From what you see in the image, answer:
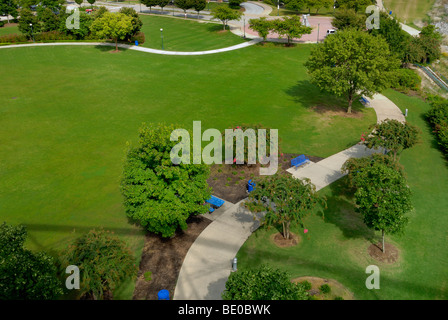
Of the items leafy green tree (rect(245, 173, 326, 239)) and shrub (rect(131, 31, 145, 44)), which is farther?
shrub (rect(131, 31, 145, 44))

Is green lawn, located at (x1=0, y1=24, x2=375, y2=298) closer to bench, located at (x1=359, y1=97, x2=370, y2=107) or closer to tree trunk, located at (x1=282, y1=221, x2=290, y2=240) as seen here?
bench, located at (x1=359, y1=97, x2=370, y2=107)

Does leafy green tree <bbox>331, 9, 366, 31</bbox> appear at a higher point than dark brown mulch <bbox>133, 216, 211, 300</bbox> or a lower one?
higher

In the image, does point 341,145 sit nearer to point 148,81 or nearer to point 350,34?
point 350,34

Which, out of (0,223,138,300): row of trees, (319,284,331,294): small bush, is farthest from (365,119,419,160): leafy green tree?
(0,223,138,300): row of trees

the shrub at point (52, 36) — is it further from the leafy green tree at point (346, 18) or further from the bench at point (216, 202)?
the bench at point (216, 202)

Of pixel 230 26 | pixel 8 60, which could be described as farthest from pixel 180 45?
pixel 8 60

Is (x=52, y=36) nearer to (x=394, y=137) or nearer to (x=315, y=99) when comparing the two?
(x=315, y=99)

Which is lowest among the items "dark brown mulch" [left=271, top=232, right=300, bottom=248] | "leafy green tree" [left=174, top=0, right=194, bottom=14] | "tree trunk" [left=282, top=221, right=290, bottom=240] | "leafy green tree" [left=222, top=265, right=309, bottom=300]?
"dark brown mulch" [left=271, top=232, right=300, bottom=248]
